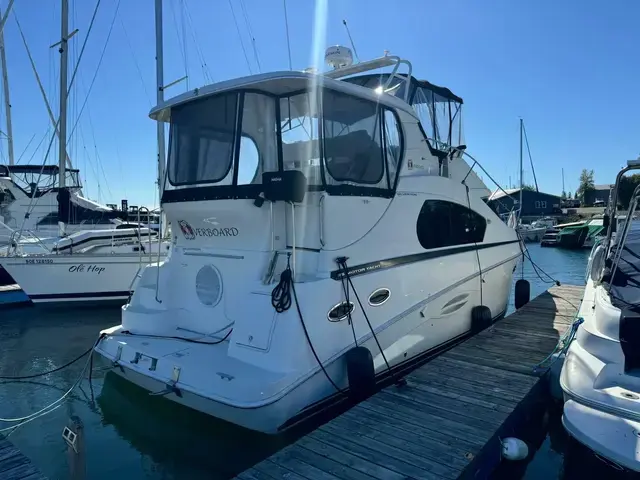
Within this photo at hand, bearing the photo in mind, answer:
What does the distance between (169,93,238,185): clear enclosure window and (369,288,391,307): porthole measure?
1917mm

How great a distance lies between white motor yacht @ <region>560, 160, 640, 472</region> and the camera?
2.99m

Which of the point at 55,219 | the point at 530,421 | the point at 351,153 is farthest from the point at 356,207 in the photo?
the point at 55,219

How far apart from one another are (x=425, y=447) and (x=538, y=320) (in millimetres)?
4755

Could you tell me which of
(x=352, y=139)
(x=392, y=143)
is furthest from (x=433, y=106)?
(x=352, y=139)

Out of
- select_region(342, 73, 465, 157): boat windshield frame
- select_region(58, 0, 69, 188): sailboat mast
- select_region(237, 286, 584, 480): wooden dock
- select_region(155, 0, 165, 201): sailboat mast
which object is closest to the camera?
select_region(237, 286, 584, 480): wooden dock

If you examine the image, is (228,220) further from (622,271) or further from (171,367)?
(622,271)

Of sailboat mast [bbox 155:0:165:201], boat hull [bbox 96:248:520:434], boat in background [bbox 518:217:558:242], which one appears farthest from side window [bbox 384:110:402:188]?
boat in background [bbox 518:217:558:242]

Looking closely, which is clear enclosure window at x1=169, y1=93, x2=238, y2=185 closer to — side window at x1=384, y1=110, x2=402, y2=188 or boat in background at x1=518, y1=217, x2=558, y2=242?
side window at x1=384, y1=110, x2=402, y2=188

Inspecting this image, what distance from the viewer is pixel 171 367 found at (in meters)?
4.46

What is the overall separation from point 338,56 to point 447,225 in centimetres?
272

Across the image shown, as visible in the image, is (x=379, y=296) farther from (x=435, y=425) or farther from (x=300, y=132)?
(x=300, y=132)

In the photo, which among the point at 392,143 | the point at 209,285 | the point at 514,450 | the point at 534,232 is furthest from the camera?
the point at 534,232

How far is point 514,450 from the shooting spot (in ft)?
12.0

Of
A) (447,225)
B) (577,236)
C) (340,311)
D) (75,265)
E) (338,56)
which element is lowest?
(577,236)
